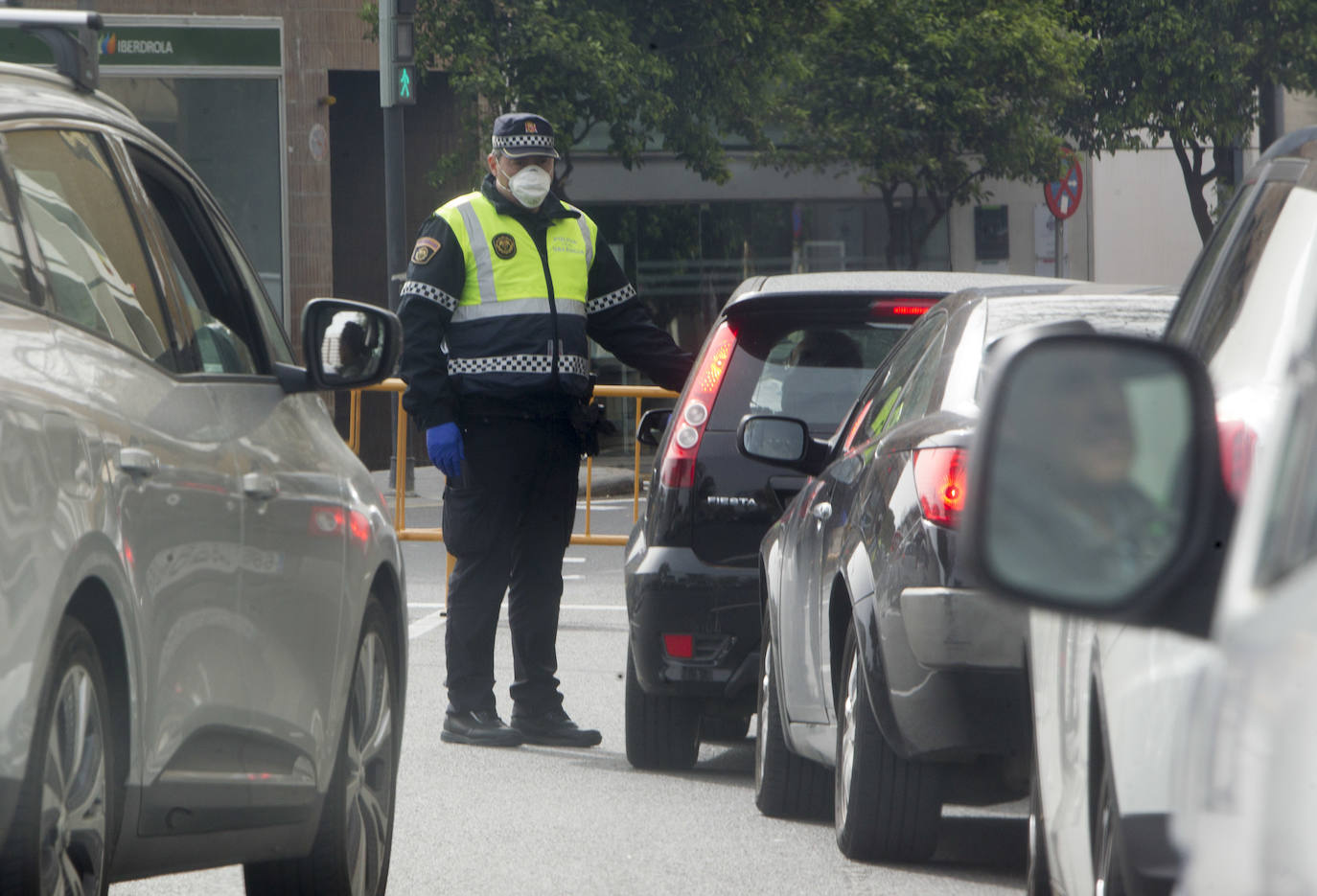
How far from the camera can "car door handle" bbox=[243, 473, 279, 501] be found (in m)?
4.02

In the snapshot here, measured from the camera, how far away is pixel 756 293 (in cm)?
666

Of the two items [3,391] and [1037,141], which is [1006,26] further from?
[3,391]

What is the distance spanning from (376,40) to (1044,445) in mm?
22244

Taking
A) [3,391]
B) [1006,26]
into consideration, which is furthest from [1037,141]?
[3,391]

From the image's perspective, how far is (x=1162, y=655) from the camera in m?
2.33

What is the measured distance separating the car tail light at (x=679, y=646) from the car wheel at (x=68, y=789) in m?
3.65

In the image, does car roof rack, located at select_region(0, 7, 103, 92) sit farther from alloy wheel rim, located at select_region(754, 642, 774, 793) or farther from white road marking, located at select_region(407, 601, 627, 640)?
white road marking, located at select_region(407, 601, 627, 640)

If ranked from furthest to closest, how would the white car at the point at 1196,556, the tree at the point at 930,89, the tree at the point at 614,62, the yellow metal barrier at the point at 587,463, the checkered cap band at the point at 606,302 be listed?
the tree at the point at 930,89 → the tree at the point at 614,62 → the yellow metal barrier at the point at 587,463 → the checkered cap band at the point at 606,302 → the white car at the point at 1196,556

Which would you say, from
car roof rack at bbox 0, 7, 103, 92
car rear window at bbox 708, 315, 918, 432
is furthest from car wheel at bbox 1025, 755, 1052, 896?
car rear window at bbox 708, 315, 918, 432

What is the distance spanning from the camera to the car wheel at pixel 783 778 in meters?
6.29

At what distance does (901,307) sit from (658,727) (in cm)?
160

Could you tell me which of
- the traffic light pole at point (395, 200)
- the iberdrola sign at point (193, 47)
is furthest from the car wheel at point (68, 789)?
the iberdrola sign at point (193, 47)

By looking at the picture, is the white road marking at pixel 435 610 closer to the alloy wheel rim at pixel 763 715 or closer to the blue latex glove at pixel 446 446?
the blue latex glove at pixel 446 446

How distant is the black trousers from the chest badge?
0.56m
